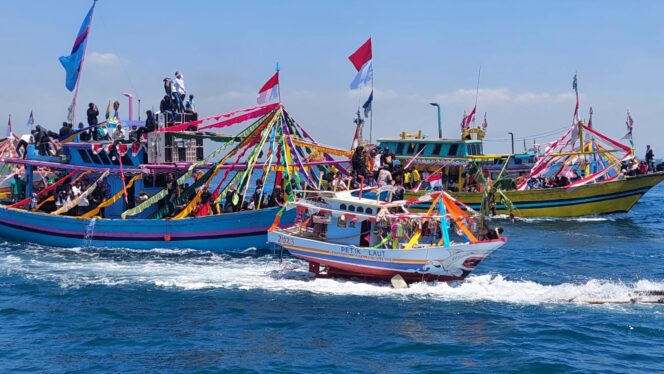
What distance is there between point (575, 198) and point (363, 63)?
916 inches

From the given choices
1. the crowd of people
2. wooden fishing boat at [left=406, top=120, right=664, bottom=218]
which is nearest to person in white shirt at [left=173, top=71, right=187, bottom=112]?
the crowd of people

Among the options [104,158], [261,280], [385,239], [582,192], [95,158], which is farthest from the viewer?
[582,192]

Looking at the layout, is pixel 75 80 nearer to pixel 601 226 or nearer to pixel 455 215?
pixel 455 215

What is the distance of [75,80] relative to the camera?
40688mm

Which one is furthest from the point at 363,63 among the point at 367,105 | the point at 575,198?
the point at 575,198

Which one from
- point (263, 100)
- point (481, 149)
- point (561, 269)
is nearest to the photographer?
point (561, 269)

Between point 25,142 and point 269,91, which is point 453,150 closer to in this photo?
point 269,91

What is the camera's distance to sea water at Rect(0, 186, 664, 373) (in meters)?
A: 19.8

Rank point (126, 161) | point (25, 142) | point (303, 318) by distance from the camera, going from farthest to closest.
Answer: point (25, 142)
point (126, 161)
point (303, 318)

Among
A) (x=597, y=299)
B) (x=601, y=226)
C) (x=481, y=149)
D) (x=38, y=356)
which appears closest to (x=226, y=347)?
(x=38, y=356)

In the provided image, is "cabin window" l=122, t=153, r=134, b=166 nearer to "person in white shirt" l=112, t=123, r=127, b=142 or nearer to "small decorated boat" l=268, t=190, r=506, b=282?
"person in white shirt" l=112, t=123, r=127, b=142

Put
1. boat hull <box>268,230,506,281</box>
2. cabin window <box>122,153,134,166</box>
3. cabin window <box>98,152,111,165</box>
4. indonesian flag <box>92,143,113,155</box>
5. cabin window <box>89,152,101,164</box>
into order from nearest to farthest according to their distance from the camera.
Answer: boat hull <box>268,230,506,281</box> → cabin window <box>122,153,134,166</box> → indonesian flag <box>92,143,113,155</box> → cabin window <box>98,152,111,165</box> → cabin window <box>89,152,101,164</box>

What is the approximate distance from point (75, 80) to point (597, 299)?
2891cm

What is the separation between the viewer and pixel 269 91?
36031 mm
